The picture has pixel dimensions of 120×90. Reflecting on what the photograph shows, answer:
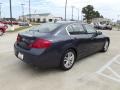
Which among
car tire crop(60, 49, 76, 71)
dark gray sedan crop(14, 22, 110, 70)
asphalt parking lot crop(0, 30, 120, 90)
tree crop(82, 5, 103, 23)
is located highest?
tree crop(82, 5, 103, 23)

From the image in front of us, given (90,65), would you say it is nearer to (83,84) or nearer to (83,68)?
(83,68)

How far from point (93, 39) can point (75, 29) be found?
110 centimetres

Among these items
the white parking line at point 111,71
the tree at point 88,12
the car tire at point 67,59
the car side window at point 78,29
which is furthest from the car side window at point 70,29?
the tree at point 88,12

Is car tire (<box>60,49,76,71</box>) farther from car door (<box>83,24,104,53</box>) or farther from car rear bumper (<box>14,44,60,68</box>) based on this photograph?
car door (<box>83,24,104,53</box>)

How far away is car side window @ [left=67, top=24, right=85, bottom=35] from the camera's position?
517 centimetres

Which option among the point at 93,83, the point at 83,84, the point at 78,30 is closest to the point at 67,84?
the point at 83,84

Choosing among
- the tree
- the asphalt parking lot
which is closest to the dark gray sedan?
the asphalt parking lot

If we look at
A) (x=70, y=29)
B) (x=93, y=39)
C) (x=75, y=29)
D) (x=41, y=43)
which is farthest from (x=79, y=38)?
(x=41, y=43)

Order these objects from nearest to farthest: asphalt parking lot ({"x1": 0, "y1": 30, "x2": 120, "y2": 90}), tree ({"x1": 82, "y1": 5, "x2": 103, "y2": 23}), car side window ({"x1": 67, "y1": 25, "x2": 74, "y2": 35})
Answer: asphalt parking lot ({"x1": 0, "y1": 30, "x2": 120, "y2": 90}) → car side window ({"x1": 67, "y1": 25, "x2": 74, "y2": 35}) → tree ({"x1": 82, "y1": 5, "x2": 103, "y2": 23})

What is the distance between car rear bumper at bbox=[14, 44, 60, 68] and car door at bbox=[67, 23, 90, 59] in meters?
0.89

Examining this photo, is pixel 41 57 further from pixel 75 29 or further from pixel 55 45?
pixel 75 29

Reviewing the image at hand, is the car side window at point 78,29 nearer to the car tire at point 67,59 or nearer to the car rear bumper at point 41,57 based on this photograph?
the car tire at point 67,59

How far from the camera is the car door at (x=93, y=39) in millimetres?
6031

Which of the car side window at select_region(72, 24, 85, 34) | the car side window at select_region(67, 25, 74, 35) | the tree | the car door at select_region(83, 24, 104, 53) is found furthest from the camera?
the tree
